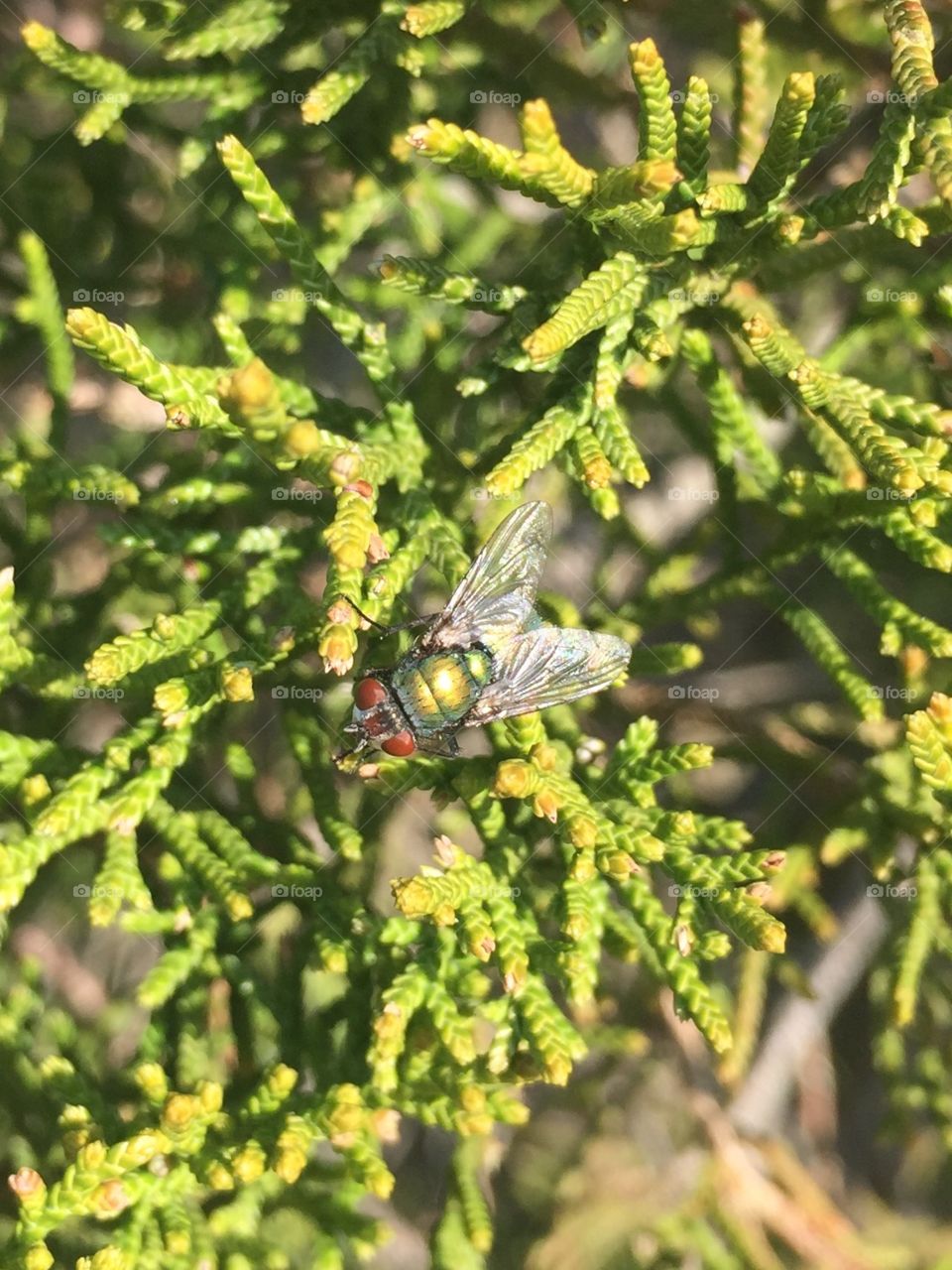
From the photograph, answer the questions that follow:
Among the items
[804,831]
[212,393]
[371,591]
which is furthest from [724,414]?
[804,831]

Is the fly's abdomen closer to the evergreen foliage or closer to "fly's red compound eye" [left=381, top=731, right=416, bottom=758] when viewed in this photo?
"fly's red compound eye" [left=381, top=731, right=416, bottom=758]

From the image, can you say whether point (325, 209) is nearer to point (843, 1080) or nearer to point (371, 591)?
point (371, 591)

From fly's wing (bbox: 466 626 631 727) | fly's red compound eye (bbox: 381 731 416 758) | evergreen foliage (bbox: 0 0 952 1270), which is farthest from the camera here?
fly's wing (bbox: 466 626 631 727)

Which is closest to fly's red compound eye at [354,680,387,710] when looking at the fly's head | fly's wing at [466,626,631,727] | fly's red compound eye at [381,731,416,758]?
the fly's head

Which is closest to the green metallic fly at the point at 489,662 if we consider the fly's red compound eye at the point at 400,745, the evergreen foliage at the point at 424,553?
the fly's red compound eye at the point at 400,745

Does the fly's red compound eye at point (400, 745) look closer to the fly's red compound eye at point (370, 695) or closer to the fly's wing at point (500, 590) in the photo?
the fly's red compound eye at point (370, 695)

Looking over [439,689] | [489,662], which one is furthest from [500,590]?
[439,689]
